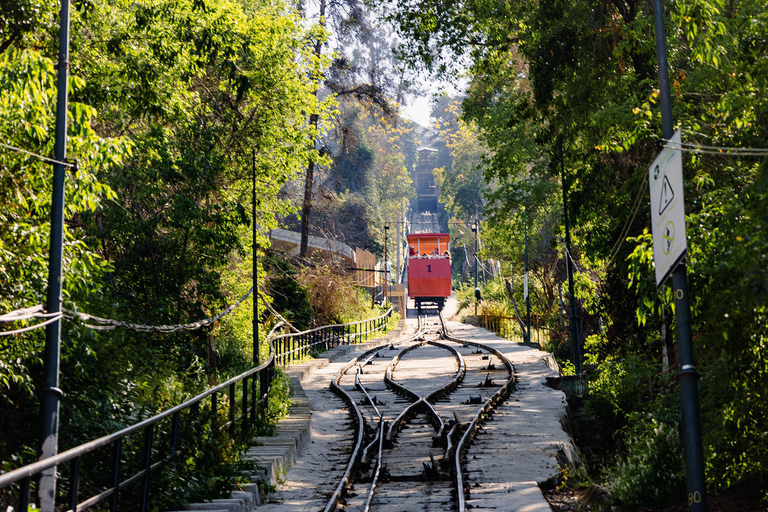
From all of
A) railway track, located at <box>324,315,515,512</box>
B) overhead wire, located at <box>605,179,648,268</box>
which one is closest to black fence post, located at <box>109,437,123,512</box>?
railway track, located at <box>324,315,515,512</box>

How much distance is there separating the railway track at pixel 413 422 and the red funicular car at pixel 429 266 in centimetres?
2301

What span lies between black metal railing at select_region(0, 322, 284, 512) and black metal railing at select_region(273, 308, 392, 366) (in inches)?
291

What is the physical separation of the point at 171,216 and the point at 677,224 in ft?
37.0

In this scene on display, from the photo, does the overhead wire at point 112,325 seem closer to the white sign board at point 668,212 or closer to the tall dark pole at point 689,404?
the white sign board at point 668,212

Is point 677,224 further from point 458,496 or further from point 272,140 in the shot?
point 272,140

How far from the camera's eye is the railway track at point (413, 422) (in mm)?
9422

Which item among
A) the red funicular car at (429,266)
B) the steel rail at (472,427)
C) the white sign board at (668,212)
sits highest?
the red funicular car at (429,266)

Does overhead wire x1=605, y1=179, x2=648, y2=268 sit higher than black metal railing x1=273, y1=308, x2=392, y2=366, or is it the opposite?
overhead wire x1=605, y1=179, x2=648, y2=268

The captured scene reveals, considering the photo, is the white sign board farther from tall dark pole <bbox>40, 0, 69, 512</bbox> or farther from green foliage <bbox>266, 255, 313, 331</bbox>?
green foliage <bbox>266, 255, 313, 331</bbox>

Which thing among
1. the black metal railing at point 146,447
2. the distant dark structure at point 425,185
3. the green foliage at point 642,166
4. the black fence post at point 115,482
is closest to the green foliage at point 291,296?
the green foliage at point 642,166

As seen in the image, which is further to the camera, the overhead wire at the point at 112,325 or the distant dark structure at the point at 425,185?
the distant dark structure at the point at 425,185

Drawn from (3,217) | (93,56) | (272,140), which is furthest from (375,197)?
(3,217)

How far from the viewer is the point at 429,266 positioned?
5056 centimetres

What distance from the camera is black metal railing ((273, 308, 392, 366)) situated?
22438mm
